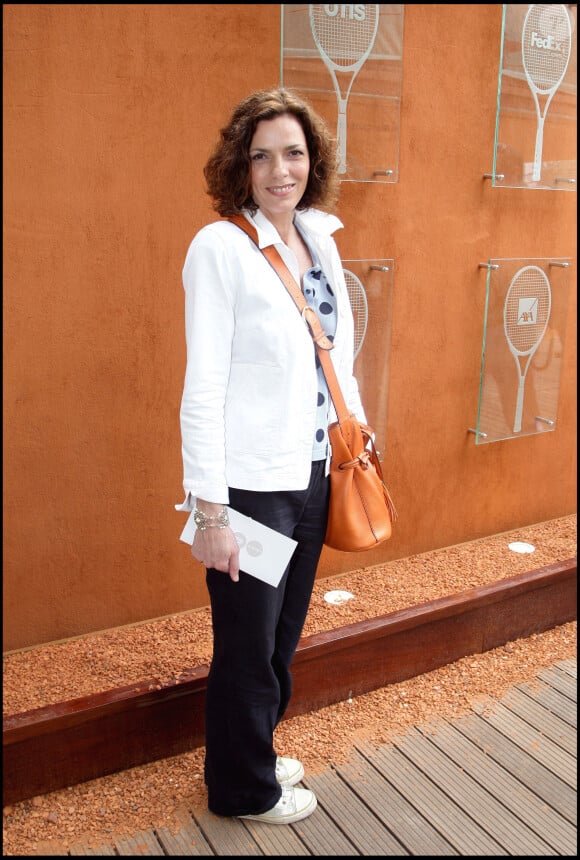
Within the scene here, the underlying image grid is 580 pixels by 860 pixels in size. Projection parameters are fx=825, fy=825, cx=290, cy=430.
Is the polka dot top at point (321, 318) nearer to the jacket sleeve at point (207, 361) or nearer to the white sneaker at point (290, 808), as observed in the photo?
the jacket sleeve at point (207, 361)

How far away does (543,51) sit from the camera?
3168mm

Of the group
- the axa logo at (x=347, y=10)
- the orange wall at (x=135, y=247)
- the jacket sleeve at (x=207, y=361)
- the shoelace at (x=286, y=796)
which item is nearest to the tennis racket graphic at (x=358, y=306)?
the orange wall at (x=135, y=247)

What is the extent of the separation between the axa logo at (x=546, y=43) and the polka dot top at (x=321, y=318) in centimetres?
183

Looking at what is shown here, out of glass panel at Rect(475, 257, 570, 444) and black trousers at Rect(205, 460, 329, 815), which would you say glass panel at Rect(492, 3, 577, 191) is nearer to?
glass panel at Rect(475, 257, 570, 444)

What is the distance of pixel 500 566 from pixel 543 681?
61 centimetres

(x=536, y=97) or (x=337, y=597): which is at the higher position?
(x=536, y=97)

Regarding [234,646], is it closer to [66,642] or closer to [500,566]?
[66,642]

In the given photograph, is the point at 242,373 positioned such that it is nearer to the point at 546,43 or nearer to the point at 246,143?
the point at 246,143

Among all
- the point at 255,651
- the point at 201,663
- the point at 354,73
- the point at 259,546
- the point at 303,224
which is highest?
the point at 354,73

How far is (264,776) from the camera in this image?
81.6 inches

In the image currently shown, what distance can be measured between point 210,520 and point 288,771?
3.06 ft

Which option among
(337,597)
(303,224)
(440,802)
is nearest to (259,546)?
(303,224)

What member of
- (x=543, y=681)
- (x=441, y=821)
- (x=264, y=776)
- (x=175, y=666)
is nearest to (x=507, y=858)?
(x=441, y=821)

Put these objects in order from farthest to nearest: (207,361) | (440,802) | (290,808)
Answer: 1. (440,802)
2. (290,808)
3. (207,361)
